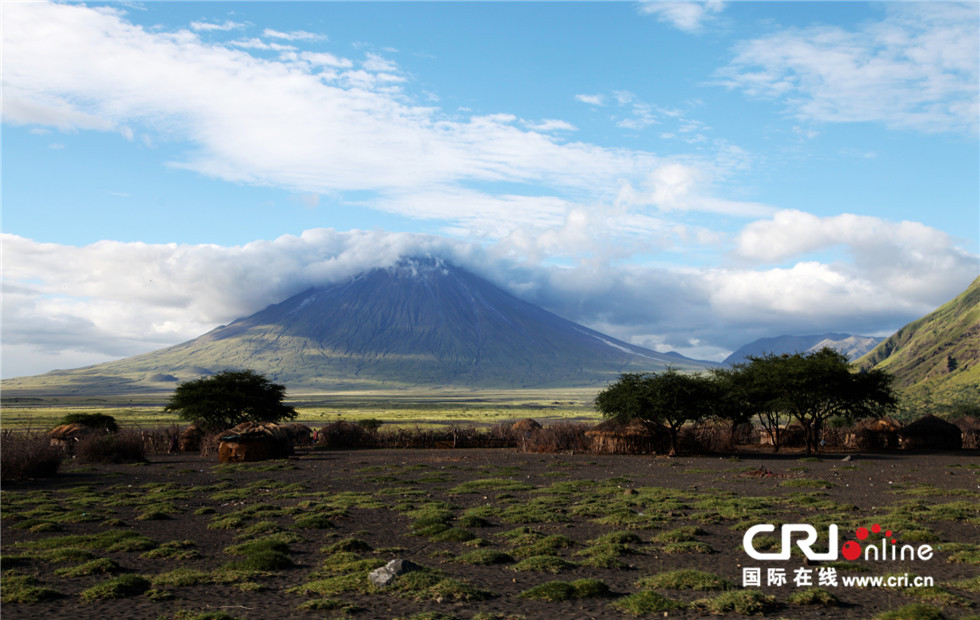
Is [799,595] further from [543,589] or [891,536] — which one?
[891,536]

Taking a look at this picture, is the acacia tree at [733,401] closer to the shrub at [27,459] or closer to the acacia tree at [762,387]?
the acacia tree at [762,387]

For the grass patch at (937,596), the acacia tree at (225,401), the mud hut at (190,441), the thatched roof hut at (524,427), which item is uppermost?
the acacia tree at (225,401)

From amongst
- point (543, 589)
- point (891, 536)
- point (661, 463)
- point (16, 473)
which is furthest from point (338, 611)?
point (661, 463)

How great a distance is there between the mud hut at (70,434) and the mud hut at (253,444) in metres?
8.74

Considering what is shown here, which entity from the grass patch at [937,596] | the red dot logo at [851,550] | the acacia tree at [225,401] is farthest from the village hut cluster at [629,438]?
the grass patch at [937,596]

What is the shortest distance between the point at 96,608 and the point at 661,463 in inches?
1260

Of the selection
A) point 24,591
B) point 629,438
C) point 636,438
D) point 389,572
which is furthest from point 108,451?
point 389,572

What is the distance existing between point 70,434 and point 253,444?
1308 centimetres

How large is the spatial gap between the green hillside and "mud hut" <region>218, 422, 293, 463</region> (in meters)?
72.7

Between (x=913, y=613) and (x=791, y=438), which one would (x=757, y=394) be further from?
(x=913, y=613)

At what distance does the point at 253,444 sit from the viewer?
40188mm

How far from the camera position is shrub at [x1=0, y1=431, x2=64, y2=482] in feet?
97.2

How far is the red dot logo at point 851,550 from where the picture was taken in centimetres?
1555

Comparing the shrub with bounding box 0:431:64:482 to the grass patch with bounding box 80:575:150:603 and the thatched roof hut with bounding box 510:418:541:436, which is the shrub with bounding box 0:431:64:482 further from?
the thatched roof hut with bounding box 510:418:541:436
